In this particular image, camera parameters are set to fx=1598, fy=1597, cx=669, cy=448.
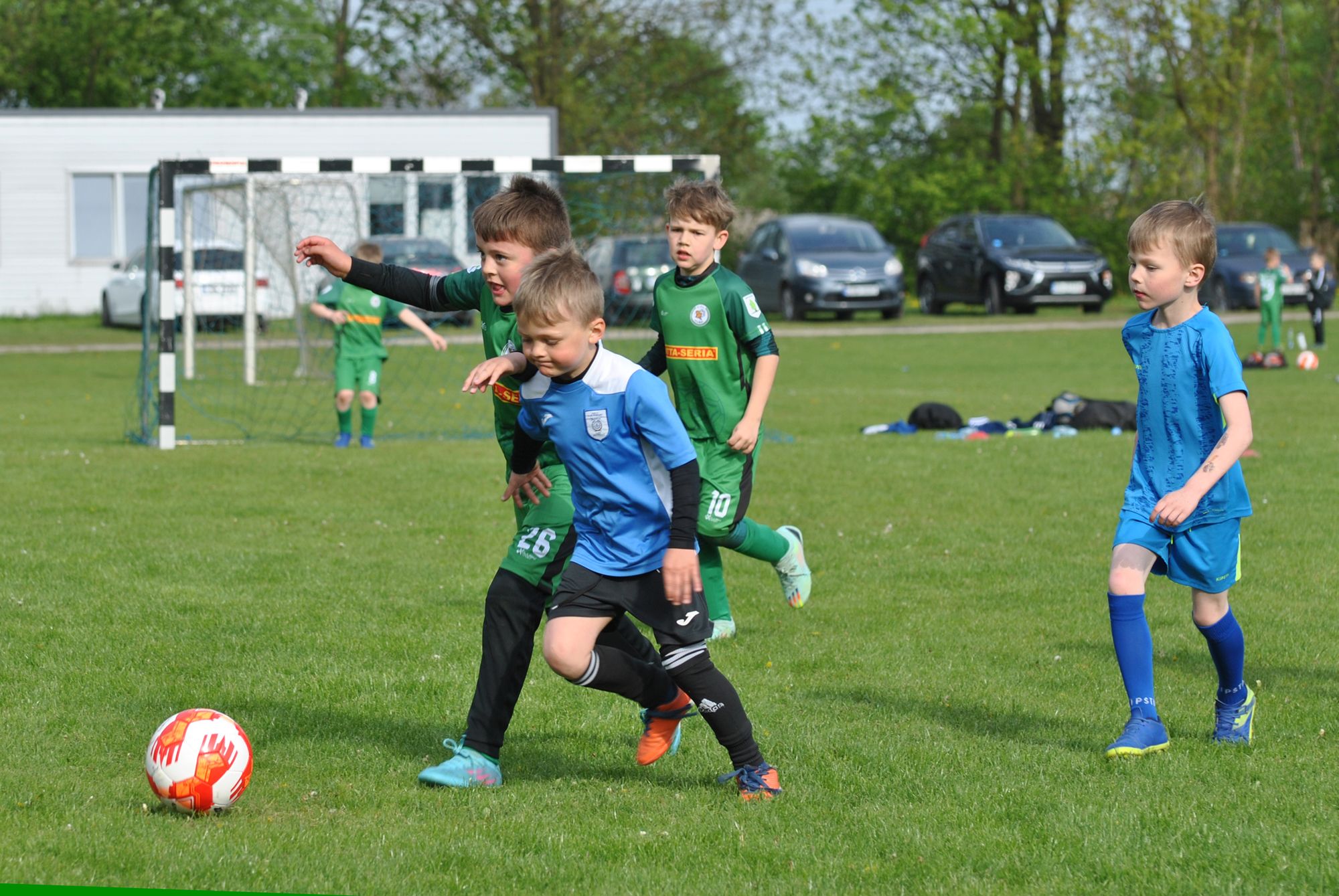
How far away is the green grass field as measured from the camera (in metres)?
3.93

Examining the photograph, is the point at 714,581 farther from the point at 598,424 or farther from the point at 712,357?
the point at 598,424

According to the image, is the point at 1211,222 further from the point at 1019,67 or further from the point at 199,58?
the point at 199,58

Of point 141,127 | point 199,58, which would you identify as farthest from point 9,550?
point 199,58

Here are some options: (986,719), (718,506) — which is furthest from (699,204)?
(986,719)

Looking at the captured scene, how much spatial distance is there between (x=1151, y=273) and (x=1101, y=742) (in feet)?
4.82

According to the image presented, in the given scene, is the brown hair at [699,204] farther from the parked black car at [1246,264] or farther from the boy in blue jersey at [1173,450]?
the parked black car at [1246,264]

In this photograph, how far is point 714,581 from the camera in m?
6.62

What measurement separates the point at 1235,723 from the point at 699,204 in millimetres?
2587

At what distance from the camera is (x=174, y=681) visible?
18.7 ft

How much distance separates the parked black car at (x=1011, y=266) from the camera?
3038 centimetres

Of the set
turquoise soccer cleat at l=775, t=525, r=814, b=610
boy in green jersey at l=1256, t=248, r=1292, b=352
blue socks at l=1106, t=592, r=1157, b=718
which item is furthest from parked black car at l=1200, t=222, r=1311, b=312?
blue socks at l=1106, t=592, r=1157, b=718

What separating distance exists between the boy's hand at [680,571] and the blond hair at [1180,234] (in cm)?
170

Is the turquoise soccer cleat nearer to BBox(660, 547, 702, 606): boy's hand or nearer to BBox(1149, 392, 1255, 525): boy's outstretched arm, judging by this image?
BBox(1149, 392, 1255, 525): boy's outstretched arm

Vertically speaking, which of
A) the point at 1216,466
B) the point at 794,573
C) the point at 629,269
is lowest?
the point at 794,573
